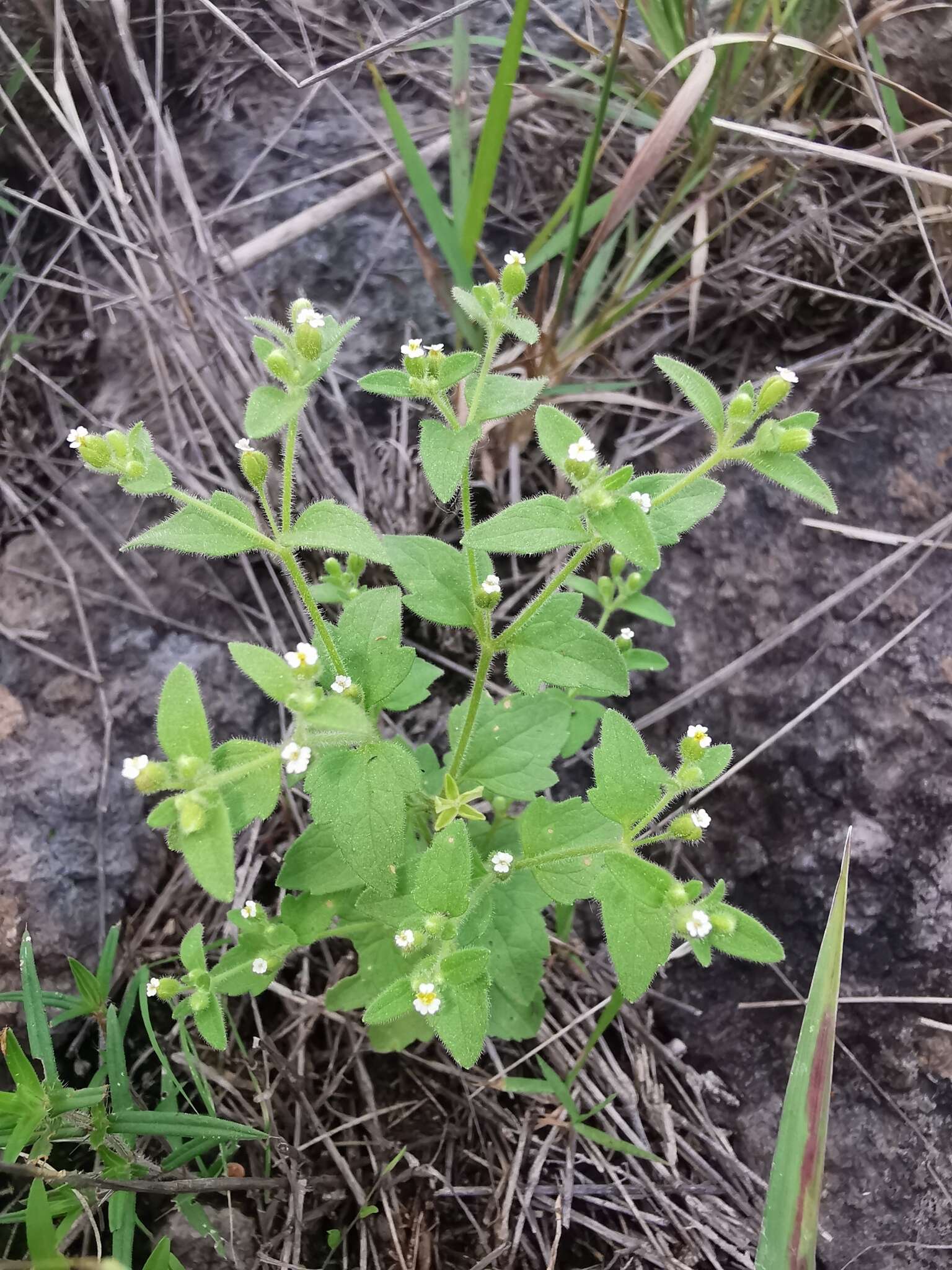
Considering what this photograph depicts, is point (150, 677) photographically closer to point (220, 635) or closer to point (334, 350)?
point (220, 635)

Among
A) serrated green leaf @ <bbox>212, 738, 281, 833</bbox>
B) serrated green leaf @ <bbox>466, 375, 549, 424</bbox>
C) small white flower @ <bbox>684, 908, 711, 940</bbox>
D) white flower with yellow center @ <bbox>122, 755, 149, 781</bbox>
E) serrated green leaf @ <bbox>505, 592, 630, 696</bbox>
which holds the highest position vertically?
serrated green leaf @ <bbox>466, 375, 549, 424</bbox>

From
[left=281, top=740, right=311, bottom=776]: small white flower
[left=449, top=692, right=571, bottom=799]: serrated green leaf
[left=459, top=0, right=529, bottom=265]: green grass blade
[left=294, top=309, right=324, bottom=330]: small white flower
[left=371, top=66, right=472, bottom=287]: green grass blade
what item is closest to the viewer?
[left=281, top=740, right=311, bottom=776]: small white flower

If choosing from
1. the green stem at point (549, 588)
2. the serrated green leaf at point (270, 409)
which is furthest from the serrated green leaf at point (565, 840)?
the serrated green leaf at point (270, 409)

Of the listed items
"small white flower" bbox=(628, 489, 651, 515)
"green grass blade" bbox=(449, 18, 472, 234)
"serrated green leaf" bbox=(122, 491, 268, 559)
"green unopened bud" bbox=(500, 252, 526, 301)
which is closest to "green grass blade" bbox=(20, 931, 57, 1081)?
"serrated green leaf" bbox=(122, 491, 268, 559)

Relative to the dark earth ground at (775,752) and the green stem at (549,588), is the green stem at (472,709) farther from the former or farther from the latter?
the dark earth ground at (775,752)

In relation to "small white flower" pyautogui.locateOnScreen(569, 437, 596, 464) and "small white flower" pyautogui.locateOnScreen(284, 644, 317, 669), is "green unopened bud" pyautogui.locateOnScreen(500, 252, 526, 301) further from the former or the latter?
"small white flower" pyautogui.locateOnScreen(284, 644, 317, 669)

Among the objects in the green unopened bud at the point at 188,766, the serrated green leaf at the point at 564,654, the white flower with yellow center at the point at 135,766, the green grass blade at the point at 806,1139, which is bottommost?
the green grass blade at the point at 806,1139

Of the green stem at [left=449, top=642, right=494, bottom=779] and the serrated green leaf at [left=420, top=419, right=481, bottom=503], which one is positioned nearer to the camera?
the serrated green leaf at [left=420, top=419, right=481, bottom=503]
